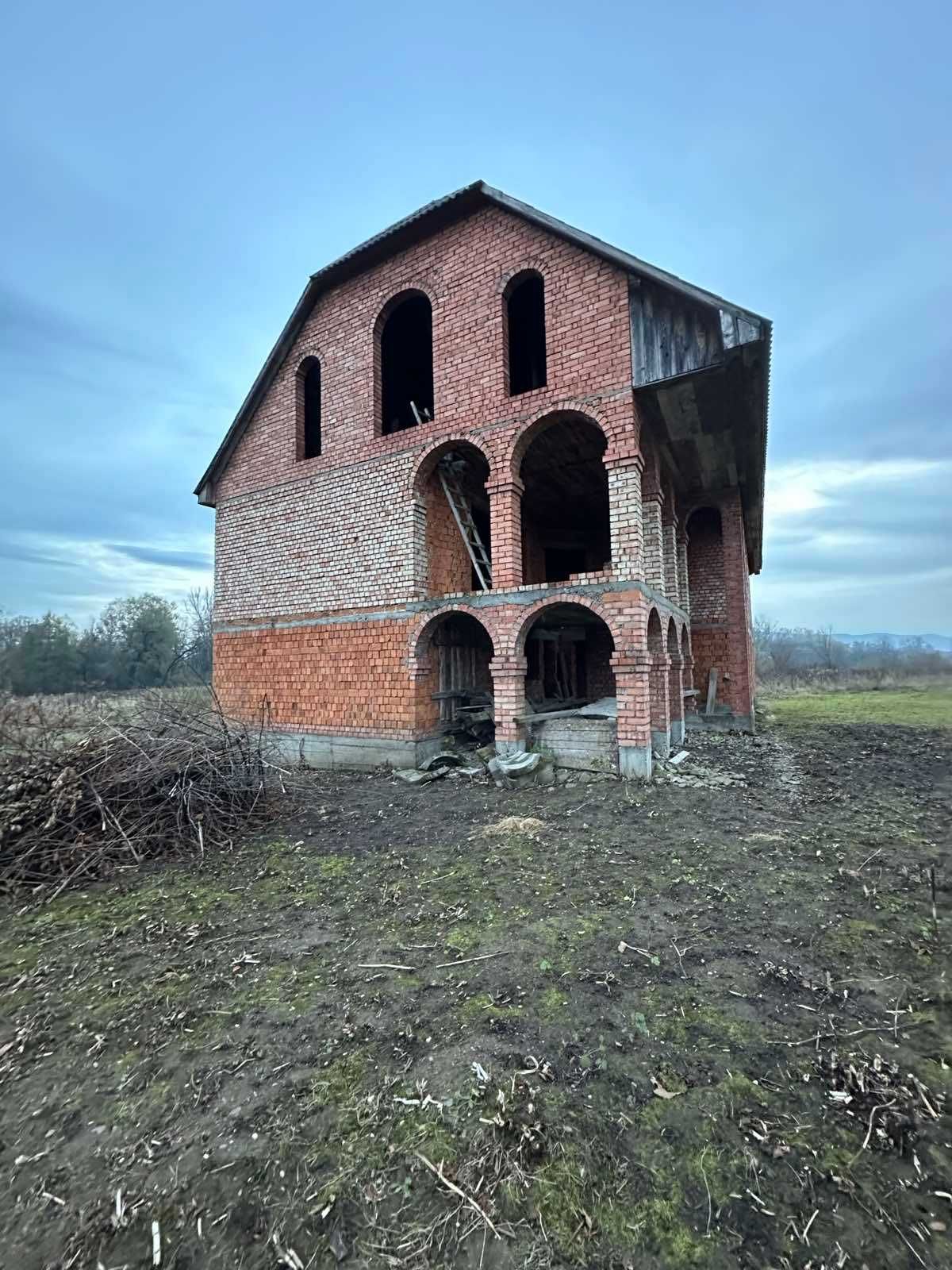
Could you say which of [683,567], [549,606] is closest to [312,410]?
[549,606]

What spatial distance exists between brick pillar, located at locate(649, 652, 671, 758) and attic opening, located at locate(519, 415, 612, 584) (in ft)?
7.31

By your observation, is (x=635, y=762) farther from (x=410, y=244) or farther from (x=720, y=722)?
(x=410, y=244)

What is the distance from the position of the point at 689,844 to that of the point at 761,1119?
3227 millimetres

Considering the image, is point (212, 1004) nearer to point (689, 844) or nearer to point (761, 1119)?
point (761, 1119)

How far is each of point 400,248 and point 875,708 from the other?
21305 mm

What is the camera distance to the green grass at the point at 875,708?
15562mm

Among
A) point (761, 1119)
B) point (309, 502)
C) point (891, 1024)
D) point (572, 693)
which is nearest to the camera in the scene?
point (761, 1119)

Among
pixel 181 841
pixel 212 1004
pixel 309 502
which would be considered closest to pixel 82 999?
pixel 212 1004

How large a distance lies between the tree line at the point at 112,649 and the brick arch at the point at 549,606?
28042 mm

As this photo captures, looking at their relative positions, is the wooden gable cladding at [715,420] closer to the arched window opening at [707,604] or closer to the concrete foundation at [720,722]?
the arched window opening at [707,604]

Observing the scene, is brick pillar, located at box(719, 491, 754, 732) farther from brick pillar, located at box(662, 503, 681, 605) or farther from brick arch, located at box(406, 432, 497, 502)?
brick arch, located at box(406, 432, 497, 502)

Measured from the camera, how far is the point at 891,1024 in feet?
8.18

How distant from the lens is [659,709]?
8672 mm

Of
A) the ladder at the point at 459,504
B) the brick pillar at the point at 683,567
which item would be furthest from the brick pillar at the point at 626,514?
the brick pillar at the point at 683,567
